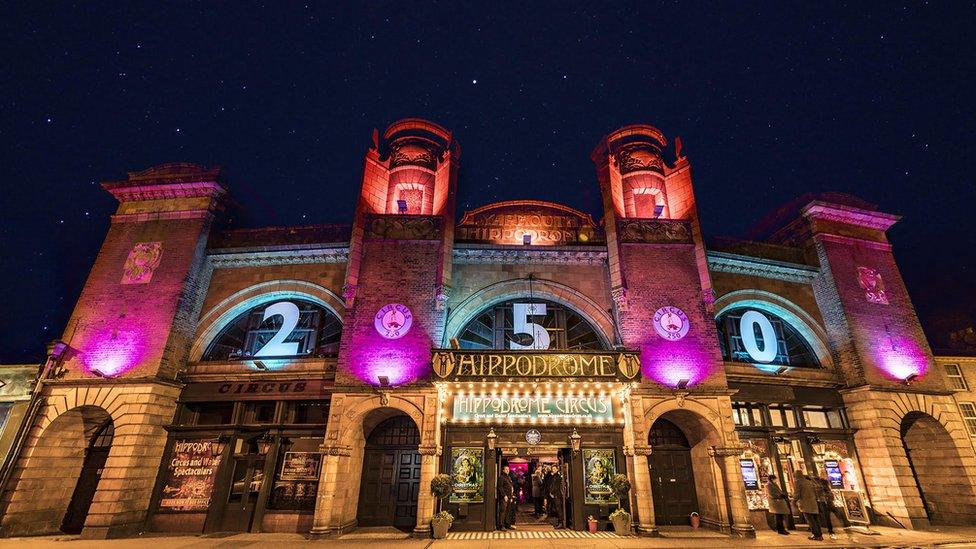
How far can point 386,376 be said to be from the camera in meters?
14.6

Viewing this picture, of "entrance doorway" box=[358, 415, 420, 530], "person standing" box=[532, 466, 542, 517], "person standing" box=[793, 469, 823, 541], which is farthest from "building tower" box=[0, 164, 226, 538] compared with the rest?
"person standing" box=[793, 469, 823, 541]

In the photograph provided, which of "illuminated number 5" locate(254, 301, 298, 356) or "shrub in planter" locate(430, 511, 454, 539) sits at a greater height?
"illuminated number 5" locate(254, 301, 298, 356)

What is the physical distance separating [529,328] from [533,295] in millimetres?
1422

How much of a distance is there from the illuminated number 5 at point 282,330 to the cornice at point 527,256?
708 cm

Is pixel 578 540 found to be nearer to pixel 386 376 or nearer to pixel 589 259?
pixel 386 376

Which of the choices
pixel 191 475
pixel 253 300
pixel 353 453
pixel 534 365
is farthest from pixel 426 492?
pixel 253 300

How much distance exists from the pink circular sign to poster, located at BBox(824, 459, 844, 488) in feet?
54.6

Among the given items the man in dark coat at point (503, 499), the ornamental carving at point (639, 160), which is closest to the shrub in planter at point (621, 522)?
the man in dark coat at point (503, 499)

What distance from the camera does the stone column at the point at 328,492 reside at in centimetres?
1319

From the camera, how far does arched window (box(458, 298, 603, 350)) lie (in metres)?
17.0

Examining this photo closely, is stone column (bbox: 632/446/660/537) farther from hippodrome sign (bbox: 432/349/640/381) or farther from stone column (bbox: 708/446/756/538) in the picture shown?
hippodrome sign (bbox: 432/349/640/381)

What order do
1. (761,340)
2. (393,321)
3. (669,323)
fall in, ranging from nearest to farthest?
(393,321), (669,323), (761,340)

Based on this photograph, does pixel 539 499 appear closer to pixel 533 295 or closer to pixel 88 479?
pixel 533 295

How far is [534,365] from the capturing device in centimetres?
1416
